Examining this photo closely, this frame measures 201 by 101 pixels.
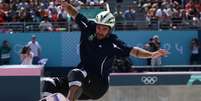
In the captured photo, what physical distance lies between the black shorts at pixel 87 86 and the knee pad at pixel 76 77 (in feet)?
0.09

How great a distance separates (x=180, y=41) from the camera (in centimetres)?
2272

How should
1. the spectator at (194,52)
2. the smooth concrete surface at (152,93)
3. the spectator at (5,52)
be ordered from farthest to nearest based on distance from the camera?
the spectator at (194,52), the spectator at (5,52), the smooth concrete surface at (152,93)

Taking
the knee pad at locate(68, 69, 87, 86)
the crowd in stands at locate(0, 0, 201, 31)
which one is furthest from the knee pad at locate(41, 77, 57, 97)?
the crowd in stands at locate(0, 0, 201, 31)

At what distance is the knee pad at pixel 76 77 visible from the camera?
666cm

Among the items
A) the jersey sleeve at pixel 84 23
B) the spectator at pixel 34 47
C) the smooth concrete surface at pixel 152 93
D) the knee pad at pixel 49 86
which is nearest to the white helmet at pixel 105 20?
the jersey sleeve at pixel 84 23

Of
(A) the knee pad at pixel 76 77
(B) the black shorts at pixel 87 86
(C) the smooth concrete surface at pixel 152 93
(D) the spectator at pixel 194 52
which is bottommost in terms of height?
(D) the spectator at pixel 194 52

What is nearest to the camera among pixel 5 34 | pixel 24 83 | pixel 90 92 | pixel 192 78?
pixel 90 92

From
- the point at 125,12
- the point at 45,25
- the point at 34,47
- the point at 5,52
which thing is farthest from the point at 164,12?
the point at 5,52

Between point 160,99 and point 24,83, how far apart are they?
12.0 feet

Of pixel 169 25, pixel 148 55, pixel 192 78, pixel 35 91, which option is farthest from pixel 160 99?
pixel 169 25

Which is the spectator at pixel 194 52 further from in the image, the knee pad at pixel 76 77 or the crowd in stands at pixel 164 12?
the knee pad at pixel 76 77

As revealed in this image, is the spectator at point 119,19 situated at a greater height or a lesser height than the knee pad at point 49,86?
lesser

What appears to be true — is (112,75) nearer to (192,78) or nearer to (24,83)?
(192,78)

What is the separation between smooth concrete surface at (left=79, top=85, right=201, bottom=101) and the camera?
39.7 ft
